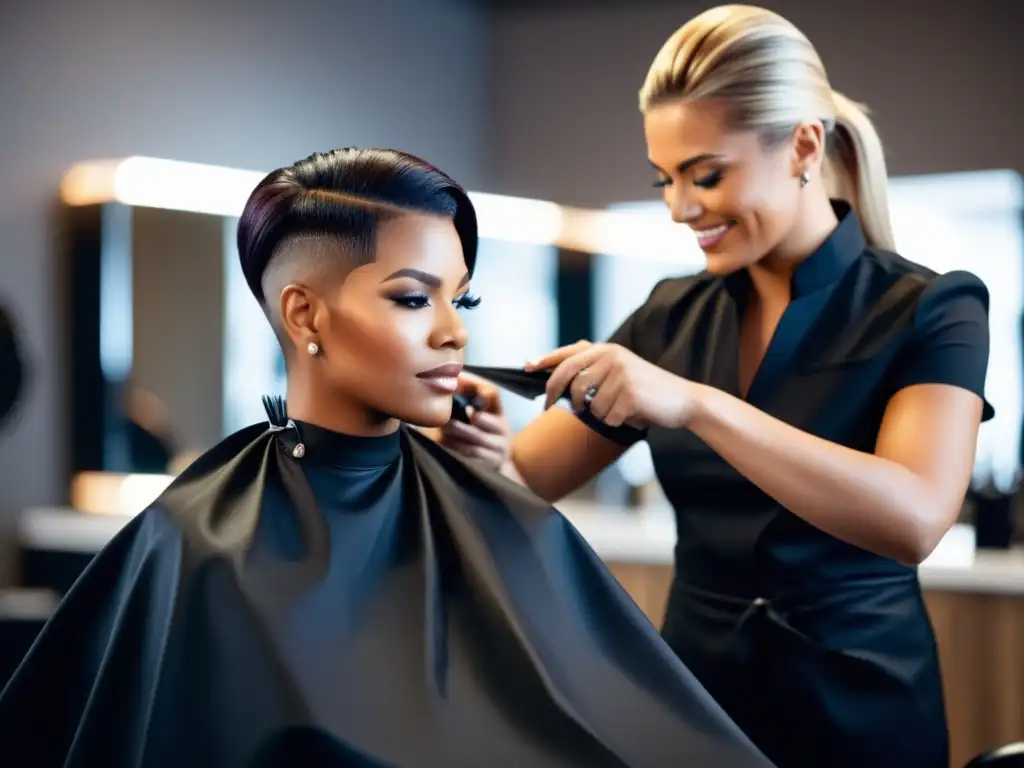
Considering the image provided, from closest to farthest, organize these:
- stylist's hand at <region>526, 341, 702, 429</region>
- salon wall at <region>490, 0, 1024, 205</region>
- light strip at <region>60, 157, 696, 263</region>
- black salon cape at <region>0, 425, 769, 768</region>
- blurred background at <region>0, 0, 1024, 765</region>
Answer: black salon cape at <region>0, 425, 769, 768</region>, stylist's hand at <region>526, 341, 702, 429</region>, blurred background at <region>0, 0, 1024, 765</region>, light strip at <region>60, 157, 696, 263</region>, salon wall at <region>490, 0, 1024, 205</region>

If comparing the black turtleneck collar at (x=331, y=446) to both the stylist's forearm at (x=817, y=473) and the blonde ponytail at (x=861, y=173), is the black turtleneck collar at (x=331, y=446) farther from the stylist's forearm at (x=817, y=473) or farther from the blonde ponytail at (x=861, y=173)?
the blonde ponytail at (x=861, y=173)

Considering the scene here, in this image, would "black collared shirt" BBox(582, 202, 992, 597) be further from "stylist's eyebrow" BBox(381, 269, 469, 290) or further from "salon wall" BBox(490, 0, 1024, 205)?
"salon wall" BBox(490, 0, 1024, 205)

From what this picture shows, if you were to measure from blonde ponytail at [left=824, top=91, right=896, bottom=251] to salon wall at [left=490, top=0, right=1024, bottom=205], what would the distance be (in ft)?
8.72

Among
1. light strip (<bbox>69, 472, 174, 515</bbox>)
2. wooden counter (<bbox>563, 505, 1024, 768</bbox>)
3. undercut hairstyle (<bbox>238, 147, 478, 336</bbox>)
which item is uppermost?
undercut hairstyle (<bbox>238, 147, 478, 336</bbox>)

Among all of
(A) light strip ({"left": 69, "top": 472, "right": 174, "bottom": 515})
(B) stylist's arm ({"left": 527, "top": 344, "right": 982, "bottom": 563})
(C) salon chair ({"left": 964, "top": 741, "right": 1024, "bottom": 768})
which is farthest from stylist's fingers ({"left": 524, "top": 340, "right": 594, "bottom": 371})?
(A) light strip ({"left": 69, "top": 472, "right": 174, "bottom": 515})

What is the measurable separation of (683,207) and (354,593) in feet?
2.04

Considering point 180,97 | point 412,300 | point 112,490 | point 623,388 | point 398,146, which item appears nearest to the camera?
point 412,300

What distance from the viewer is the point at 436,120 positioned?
4703 millimetres

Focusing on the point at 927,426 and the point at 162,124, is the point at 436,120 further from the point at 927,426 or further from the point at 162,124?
the point at 927,426

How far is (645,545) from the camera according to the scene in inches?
120

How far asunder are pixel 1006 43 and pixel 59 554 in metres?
3.30

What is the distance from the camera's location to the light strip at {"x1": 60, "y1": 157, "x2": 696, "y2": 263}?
10.6 ft

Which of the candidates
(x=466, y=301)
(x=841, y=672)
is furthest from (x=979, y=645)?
(x=466, y=301)

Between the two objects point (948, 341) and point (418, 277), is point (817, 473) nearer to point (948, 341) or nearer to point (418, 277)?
point (948, 341)
